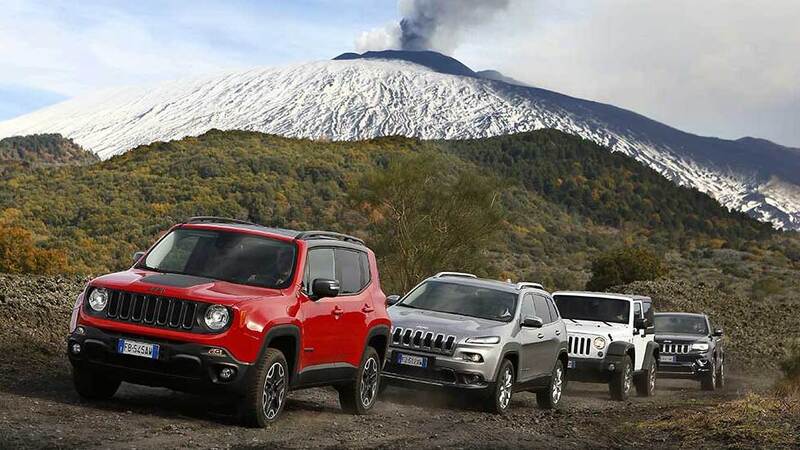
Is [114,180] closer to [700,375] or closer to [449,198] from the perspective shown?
[449,198]

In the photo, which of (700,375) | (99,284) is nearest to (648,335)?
(700,375)

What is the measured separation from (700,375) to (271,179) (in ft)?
188

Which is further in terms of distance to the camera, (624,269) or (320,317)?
(624,269)

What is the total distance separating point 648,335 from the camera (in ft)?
69.6

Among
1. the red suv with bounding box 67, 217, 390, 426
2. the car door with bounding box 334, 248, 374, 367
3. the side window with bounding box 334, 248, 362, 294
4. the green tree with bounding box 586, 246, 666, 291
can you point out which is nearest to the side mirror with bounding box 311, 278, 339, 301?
the red suv with bounding box 67, 217, 390, 426

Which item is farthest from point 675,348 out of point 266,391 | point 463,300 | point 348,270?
point 266,391

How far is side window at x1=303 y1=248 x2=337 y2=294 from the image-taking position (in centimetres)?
1172

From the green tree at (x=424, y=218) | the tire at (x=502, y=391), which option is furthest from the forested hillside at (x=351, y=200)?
the tire at (x=502, y=391)

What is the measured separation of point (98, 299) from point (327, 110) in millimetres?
150342

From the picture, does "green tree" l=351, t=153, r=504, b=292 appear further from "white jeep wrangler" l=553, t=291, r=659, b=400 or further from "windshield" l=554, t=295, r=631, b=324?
"windshield" l=554, t=295, r=631, b=324

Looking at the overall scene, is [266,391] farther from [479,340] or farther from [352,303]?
[479,340]

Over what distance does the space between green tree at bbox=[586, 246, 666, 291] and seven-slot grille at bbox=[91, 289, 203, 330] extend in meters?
46.3

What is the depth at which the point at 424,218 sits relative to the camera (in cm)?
4741

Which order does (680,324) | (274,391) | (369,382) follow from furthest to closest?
(680,324)
(369,382)
(274,391)
